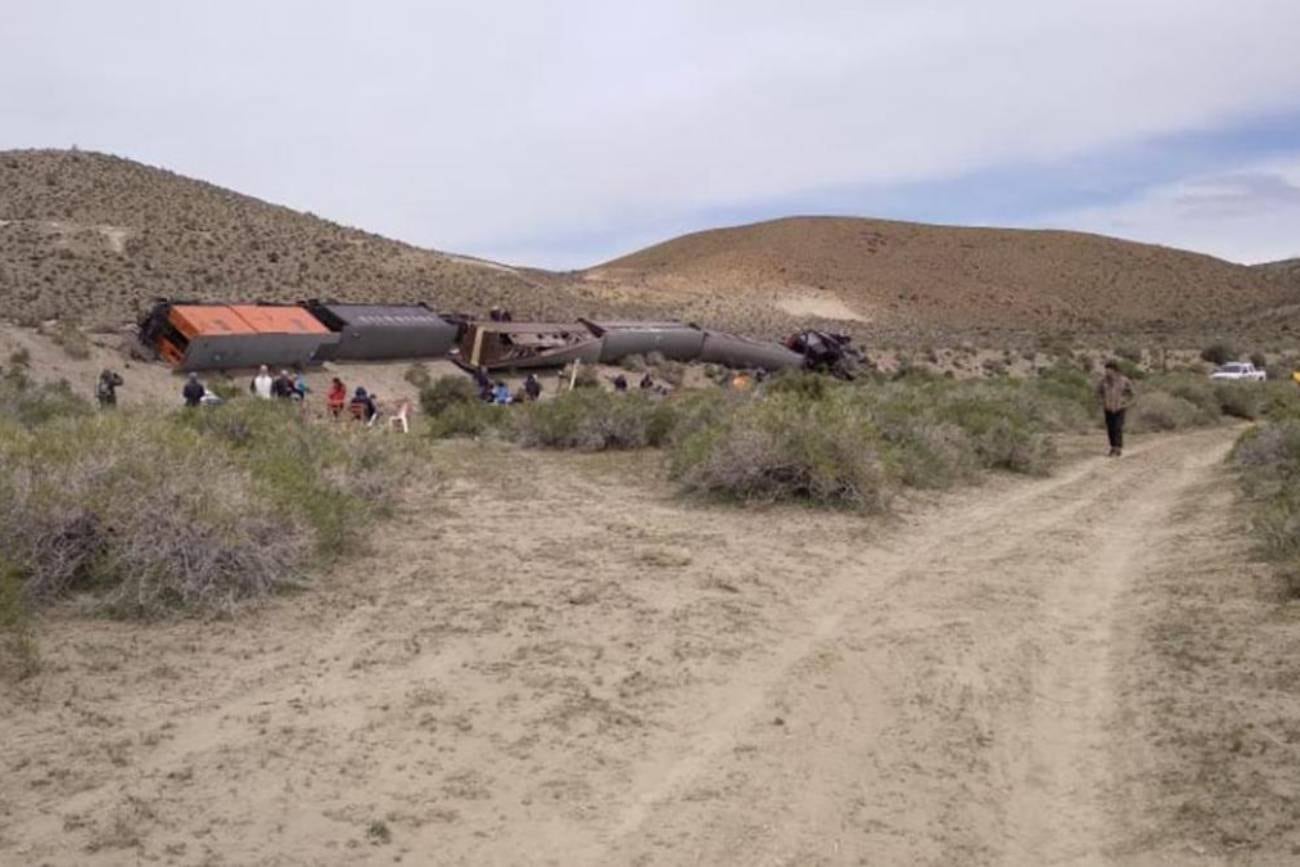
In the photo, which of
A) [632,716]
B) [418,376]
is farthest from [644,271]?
[632,716]

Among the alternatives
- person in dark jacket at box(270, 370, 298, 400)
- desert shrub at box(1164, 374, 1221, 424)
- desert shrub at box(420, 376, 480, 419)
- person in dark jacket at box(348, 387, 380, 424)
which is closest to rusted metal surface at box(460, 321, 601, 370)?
desert shrub at box(420, 376, 480, 419)

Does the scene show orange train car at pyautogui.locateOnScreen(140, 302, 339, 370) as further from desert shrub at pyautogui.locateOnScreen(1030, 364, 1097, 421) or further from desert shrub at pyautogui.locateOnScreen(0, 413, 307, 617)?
desert shrub at pyautogui.locateOnScreen(0, 413, 307, 617)


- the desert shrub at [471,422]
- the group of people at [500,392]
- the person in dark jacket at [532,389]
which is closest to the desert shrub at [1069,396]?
the desert shrub at [471,422]

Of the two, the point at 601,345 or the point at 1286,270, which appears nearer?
the point at 601,345

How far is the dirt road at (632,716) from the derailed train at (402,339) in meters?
25.3

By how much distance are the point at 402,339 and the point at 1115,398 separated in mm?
24594

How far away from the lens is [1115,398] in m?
21.1

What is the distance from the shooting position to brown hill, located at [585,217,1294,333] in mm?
104438

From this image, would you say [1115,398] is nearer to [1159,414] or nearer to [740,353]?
[1159,414]

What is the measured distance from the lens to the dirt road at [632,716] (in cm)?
576

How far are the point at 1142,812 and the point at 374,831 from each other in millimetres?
3412

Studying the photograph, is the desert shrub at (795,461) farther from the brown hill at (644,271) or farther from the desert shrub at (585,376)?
the brown hill at (644,271)

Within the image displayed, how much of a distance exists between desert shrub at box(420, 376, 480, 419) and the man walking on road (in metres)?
16.0

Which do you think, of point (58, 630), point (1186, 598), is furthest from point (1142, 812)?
point (58, 630)
